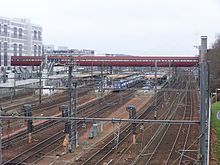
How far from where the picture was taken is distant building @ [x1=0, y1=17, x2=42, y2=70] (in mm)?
42719

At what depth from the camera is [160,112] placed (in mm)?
19594

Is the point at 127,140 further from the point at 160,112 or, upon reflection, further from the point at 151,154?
the point at 160,112

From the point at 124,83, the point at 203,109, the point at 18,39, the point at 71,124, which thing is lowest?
the point at 71,124

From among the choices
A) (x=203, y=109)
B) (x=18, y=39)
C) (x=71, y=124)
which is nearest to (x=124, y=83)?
(x=71, y=124)

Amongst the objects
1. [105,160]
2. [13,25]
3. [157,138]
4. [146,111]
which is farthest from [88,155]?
[13,25]

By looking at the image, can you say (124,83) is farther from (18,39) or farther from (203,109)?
(18,39)

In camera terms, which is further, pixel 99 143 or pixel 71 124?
pixel 99 143

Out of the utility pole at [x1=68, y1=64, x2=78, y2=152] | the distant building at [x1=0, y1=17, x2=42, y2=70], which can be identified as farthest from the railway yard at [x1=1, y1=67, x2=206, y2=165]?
the distant building at [x1=0, y1=17, x2=42, y2=70]

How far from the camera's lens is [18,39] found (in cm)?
4794

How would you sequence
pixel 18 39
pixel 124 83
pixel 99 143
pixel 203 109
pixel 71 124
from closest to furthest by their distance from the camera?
pixel 203 109 < pixel 71 124 < pixel 99 143 < pixel 124 83 < pixel 18 39

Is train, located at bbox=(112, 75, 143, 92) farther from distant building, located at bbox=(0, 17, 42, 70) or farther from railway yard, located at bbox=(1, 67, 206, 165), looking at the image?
distant building, located at bbox=(0, 17, 42, 70)

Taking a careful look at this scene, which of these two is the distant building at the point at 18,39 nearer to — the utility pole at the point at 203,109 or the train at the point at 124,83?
the train at the point at 124,83

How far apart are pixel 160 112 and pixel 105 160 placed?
10.4 meters

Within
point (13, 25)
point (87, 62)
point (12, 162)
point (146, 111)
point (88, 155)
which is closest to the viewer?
point (12, 162)
